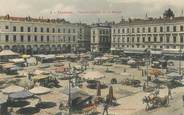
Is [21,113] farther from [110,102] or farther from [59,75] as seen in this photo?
[59,75]

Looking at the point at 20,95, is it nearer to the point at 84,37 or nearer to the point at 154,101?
the point at 154,101

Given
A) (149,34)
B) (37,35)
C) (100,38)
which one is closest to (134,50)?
(149,34)

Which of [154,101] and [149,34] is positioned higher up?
[149,34]

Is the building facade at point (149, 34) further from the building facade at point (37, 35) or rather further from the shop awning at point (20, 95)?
the shop awning at point (20, 95)

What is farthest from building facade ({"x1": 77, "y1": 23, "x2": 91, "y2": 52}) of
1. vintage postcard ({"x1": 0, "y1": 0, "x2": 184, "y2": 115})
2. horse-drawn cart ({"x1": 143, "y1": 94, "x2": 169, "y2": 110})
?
horse-drawn cart ({"x1": 143, "y1": 94, "x2": 169, "y2": 110})

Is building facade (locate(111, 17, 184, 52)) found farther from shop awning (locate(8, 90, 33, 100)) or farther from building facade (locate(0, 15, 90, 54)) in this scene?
shop awning (locate(8, 90, 33, 100))

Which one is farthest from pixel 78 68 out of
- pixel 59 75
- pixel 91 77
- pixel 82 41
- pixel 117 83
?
pixel 82 41

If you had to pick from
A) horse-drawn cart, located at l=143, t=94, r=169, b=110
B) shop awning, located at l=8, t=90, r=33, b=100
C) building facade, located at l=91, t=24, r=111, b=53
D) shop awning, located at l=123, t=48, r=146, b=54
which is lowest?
horse-drawn cart, located at l=143, t=94, r=169, b=110
